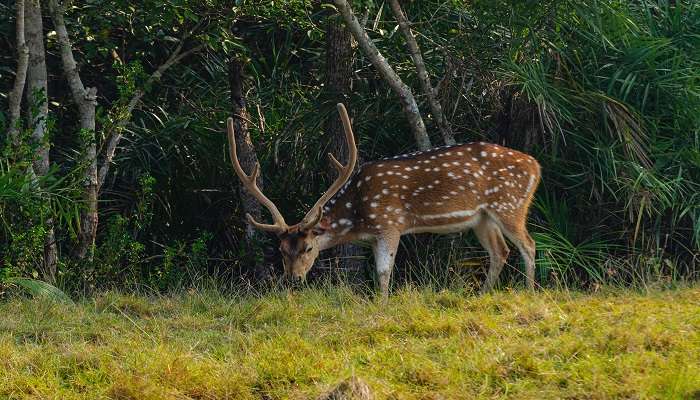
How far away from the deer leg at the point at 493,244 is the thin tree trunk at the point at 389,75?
89 cm

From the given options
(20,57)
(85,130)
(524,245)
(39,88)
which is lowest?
(524,245)

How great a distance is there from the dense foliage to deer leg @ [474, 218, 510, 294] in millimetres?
324

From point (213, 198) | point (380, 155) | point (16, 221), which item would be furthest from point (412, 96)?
point (16, 221)

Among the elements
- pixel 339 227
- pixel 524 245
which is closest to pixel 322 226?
pixel 339 227

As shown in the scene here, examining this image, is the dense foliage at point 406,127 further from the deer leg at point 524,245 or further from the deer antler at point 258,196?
the deer antler at point 258,196

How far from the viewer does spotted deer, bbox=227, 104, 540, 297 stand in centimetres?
865

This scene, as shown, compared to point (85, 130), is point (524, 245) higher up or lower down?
lower down

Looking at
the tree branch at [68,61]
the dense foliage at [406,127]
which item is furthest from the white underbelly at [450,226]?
the tree branch at [68,61]

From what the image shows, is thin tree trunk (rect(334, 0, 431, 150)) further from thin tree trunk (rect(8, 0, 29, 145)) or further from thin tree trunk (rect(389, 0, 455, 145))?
thin tree trunk (rect(8, 0, 29, 145))

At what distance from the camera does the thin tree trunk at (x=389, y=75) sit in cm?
891

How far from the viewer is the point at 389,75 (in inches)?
361

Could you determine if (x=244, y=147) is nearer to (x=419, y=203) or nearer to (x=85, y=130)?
(x=85, y=130)

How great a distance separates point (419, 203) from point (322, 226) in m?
0.77

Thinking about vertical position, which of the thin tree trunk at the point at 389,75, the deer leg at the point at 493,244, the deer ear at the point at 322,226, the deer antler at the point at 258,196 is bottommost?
the deer leg at the point at 493,244
